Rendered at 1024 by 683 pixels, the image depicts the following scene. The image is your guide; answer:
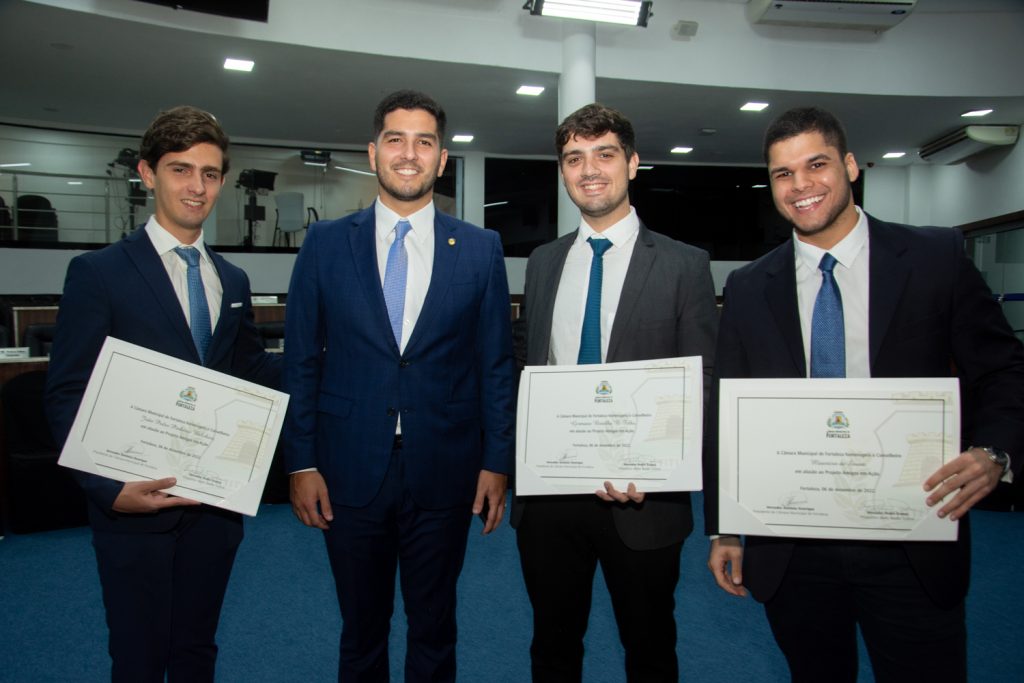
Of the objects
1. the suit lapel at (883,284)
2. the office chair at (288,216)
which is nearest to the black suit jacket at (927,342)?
the suit lapel at (883,284)

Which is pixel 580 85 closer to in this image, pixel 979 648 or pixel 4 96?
pixel 979 648

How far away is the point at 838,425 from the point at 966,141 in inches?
372

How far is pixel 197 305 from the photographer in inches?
63.5

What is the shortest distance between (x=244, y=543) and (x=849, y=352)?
3.31 metres

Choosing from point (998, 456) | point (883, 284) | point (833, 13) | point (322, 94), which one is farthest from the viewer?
point (322, 94)

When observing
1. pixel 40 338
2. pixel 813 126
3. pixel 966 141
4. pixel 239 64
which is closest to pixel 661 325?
pixel 813 126

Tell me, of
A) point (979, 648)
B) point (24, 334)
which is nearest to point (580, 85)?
point (979, 648)

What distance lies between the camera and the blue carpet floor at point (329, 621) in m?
2.41

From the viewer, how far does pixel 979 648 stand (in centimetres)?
259

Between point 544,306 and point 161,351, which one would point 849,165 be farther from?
point 161,351

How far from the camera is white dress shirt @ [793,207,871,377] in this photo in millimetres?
A: 1344

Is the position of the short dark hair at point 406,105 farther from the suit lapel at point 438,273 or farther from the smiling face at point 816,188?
the smiling face at point 816,188

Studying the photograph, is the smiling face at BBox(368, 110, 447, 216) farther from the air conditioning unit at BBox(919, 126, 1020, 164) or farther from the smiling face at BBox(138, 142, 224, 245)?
the air conditioning unit at BBox(919, 126, 1020, 164)

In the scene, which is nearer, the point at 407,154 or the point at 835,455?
the point at 835,455
